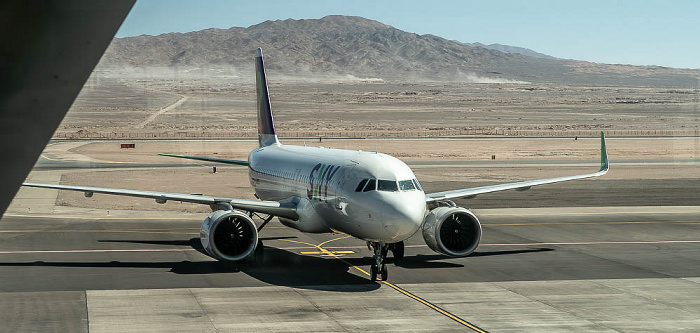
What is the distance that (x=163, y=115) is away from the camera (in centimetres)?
16488

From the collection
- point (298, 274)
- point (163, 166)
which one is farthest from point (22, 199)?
point (298, 274)

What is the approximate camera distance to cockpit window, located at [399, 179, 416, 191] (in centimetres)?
2631

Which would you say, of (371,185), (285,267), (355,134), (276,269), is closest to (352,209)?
(371,185)

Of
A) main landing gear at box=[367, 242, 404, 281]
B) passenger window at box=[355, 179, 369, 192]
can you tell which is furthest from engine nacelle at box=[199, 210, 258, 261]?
main landing gear at box=[367, 242, 404, 281]

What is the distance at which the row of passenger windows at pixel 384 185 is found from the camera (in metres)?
26.1

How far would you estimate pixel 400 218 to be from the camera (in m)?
24.8

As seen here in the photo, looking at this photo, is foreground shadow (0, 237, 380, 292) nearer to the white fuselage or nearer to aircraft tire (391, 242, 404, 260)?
the white fuselage

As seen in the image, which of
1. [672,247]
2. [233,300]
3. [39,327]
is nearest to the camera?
[39,327]

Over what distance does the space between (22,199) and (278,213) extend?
2654cm

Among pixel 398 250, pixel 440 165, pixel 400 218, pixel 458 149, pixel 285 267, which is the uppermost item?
pixel 400 218

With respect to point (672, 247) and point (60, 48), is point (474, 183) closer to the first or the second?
point (672, 247)

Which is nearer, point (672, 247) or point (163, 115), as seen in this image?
point (672, 247)

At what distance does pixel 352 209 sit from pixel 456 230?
4.98 metres

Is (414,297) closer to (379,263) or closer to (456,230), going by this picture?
(379,263)
